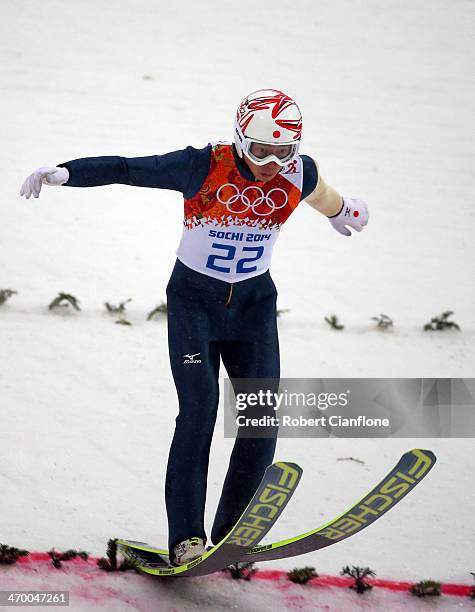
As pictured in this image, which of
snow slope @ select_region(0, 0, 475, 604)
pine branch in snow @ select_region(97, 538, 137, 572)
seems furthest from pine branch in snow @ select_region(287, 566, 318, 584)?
pine branch in snow @ select_region(97, 538, 137, 572)

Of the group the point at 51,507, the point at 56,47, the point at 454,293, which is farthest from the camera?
the point at 56,47

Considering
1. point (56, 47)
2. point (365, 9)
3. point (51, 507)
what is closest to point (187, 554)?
point (51, 507)

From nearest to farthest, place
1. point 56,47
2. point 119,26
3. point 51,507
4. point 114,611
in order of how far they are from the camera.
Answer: point 114,611 < point 51,507 < point 56,47 < point 119,26

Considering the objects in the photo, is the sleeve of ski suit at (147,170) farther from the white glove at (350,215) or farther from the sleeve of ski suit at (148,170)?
the white glove at (350,215)

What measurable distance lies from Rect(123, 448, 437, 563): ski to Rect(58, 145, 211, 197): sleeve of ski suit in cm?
152

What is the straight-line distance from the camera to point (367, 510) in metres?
4.55

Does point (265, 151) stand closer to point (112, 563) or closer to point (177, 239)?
point (112, 563)

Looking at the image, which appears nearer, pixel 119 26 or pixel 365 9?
pixel 119 26

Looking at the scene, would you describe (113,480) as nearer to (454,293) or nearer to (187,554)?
(187,554)

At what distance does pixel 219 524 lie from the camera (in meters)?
4.92

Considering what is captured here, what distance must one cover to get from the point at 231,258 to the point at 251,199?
292 mm

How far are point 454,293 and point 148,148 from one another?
353 centimetres

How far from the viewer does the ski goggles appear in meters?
4.48

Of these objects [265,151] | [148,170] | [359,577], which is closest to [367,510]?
[359,577]
